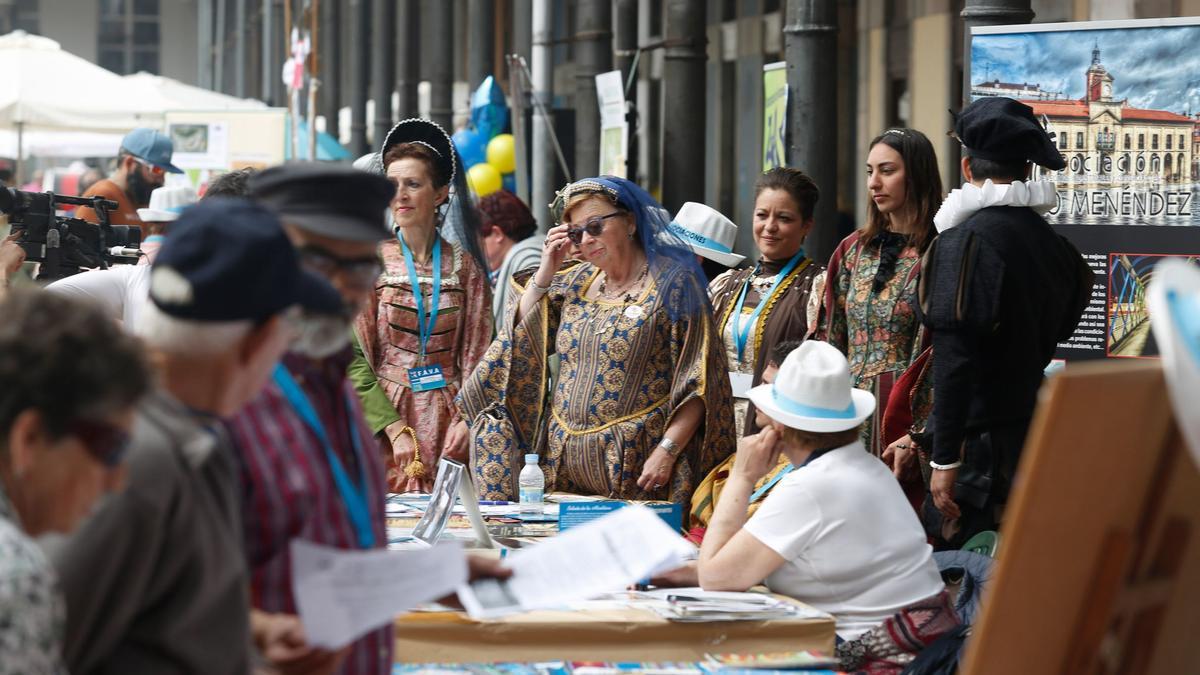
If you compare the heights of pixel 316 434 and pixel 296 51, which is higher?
pixel 296 51

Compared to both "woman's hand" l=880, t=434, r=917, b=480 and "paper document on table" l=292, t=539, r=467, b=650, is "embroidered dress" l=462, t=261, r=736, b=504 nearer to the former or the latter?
"woman's hand" l=880, t=434, r=917, b=480

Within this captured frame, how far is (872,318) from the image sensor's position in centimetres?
557

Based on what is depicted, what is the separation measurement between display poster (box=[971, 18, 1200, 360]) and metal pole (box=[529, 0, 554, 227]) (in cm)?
705

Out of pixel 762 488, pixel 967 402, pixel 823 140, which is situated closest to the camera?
pixel 762 488

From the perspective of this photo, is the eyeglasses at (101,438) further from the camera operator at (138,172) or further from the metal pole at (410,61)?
the metal pole at (410,61)

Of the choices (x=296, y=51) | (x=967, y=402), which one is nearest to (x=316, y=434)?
(x=967, y=402)

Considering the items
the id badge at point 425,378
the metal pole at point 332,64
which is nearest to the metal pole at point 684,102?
the id badge at point 425,378

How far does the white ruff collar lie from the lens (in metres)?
4.75

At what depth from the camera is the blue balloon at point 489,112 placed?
44.0ft

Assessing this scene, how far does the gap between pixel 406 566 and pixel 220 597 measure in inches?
14.4

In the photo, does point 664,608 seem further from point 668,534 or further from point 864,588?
point 668,534

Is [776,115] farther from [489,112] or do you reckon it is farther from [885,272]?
[489,112]

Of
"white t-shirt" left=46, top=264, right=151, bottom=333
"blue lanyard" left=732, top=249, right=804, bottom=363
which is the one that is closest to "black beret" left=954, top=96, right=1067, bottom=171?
"blue lanyard" left=732, top=249, right=804, bottom=363

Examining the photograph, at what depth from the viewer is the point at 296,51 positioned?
21.5 metres
